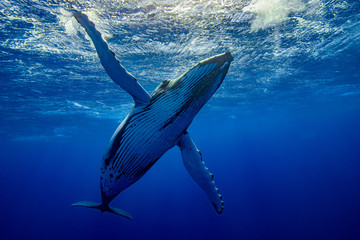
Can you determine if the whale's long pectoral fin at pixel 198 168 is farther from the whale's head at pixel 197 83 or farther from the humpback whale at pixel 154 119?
the whale's head at pixel 197 83

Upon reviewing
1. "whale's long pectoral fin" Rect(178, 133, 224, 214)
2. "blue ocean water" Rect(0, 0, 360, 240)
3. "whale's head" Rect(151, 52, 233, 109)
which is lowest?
"whale's long pectoral fin" Rect(178, 133, 224, 214)

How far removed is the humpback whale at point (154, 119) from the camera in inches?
86.0

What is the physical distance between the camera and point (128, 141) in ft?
9.57

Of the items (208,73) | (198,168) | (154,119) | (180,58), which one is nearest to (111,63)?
(154,119)

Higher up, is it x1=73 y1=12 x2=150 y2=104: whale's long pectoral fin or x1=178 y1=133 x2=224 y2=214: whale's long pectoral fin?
x1=73 y1=12 x2=150 y2=104: whale's long pectoral fin

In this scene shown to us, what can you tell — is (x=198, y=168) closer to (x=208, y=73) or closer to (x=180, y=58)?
(x=208, y=73)

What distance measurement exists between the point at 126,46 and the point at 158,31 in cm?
205

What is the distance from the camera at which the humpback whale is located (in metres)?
2.19

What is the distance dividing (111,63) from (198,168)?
2402 millimetres

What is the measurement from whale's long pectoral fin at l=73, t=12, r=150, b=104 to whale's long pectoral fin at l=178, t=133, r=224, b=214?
1.27 m

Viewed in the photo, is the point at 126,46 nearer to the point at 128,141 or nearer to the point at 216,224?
the point at 128,141

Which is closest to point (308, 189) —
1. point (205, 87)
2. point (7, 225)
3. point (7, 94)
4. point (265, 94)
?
point (265, 94)

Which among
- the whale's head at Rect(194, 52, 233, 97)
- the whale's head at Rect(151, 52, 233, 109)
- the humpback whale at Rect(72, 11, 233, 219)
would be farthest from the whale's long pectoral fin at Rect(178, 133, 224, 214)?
the whale's head at Rect(194, 52, 233, 97)

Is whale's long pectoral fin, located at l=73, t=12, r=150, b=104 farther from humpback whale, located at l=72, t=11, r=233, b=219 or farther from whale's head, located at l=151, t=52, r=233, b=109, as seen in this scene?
whale's head, located at l=151, t=52, r=233, b=109
